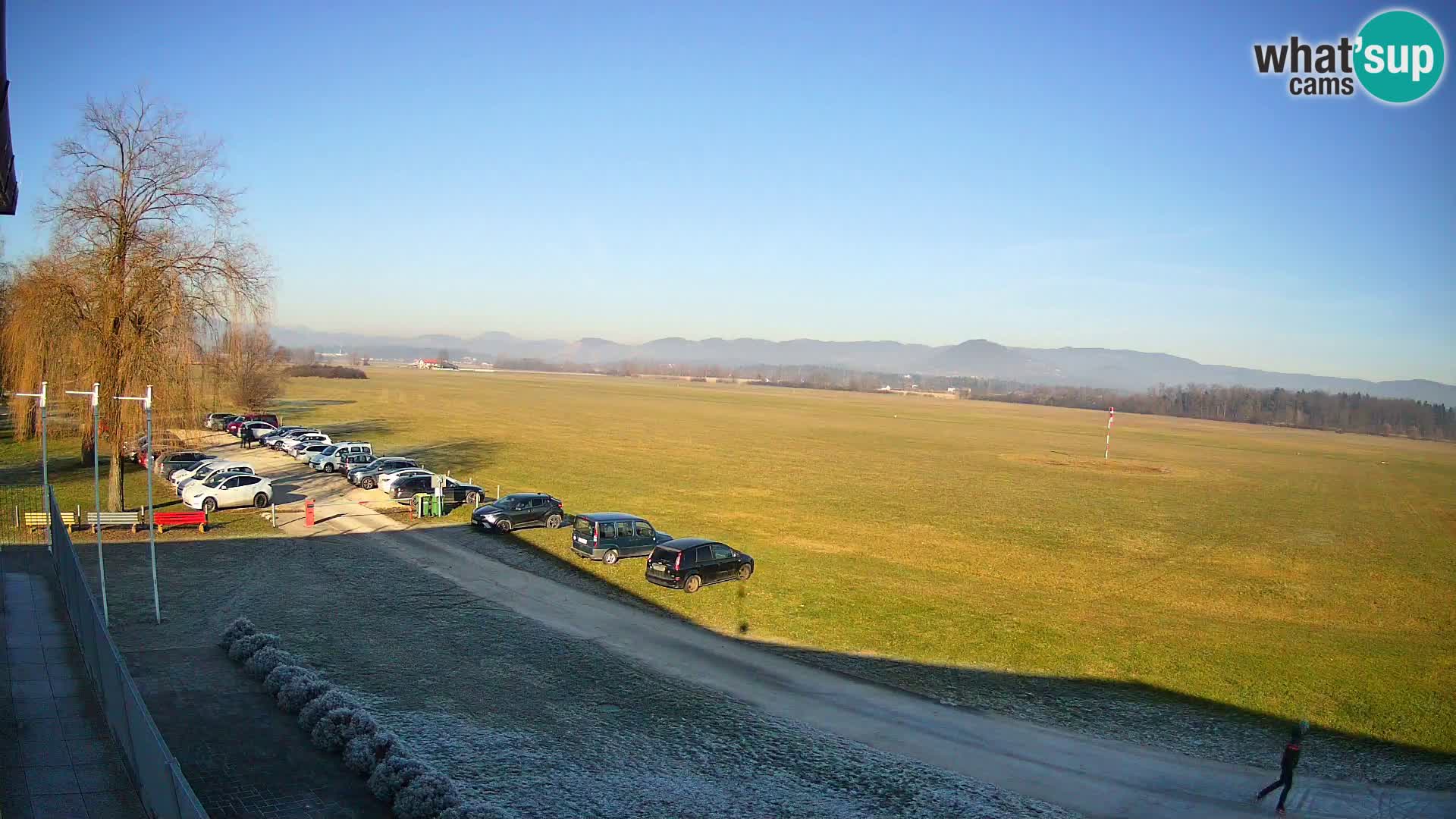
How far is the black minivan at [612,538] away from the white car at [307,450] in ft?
85.7

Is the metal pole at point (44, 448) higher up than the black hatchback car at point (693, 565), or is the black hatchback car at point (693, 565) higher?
the metal pole at point (44, 448)

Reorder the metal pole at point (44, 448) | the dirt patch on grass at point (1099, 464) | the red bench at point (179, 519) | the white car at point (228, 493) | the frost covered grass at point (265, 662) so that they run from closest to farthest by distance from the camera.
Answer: the frost covered grass at point (265, 662), the metal pole at point (44, 448), the red bench at point (179, 519), the white car at point (228, 493), the dirt patch on grass at point (1099, 464)

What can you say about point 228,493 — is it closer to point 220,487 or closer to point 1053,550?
point 220,487

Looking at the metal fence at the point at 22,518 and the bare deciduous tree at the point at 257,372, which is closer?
the metal fence at the point at 22,518

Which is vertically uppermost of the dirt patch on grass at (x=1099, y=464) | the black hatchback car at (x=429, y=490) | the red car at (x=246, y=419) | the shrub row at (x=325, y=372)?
the shrub row at (x=325, y=372)

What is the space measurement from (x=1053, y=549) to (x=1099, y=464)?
39.2 metres

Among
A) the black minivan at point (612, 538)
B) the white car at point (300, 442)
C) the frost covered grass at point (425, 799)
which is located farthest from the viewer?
the white car at point (300, 442)

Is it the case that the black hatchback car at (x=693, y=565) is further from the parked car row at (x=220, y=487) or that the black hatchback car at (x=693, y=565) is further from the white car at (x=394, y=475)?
the parked car row at (x=220, y=487)

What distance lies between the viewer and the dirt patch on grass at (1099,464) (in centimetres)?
6444

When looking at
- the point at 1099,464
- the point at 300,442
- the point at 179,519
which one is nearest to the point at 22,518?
the point at 179,519

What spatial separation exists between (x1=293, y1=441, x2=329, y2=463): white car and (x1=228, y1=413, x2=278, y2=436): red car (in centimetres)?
1179

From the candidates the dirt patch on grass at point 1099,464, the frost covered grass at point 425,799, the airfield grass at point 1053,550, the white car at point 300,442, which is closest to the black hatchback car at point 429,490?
the airfield grass at point 1053,550

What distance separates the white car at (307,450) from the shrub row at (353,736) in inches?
1305

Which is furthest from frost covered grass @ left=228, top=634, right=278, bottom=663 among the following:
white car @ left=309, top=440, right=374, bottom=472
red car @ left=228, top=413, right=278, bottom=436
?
red car @ left=228, top=413, right=278, bottom=436
